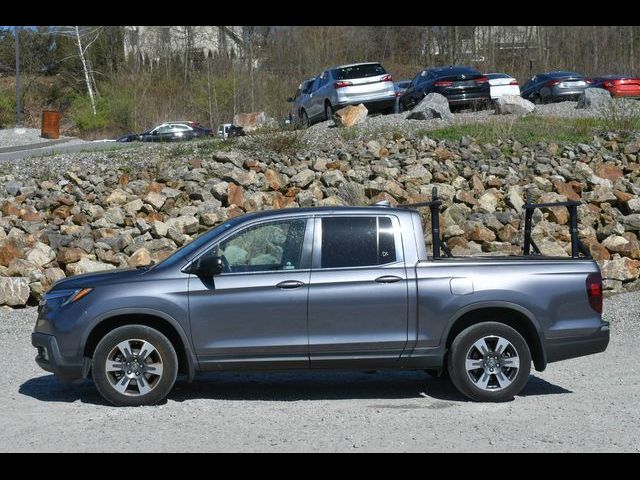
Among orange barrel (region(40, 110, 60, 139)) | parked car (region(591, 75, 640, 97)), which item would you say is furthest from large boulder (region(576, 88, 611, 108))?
orange barrel (region(40, 110, 60, 139))

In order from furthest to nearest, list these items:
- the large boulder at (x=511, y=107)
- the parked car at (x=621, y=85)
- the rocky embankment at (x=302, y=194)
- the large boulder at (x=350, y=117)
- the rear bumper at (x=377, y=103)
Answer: the parked car at (x=621, y=85)
the rear bumper at (x=377, y=103)
the large boulder at (x=511, y=107)
the large boulder at (x=350, y=117)
the rocky embankment at (x=302, y=194)

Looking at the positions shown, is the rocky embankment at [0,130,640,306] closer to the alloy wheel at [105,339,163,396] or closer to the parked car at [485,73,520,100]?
the alloy wheel at [105,339,163,396]

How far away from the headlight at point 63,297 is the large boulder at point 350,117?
16287mm

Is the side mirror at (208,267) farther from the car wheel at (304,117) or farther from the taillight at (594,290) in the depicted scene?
the car wheel at (304,117)

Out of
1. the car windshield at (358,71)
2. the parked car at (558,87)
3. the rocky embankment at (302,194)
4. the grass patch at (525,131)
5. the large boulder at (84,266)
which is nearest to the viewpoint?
the large boulder at (84,266)

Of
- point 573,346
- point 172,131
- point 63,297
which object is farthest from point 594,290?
point 172,131

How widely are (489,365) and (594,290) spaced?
Result: 115cm

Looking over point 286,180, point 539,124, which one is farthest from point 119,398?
point 539,124

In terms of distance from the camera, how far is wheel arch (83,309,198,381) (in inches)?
324

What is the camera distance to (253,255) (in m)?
8.52

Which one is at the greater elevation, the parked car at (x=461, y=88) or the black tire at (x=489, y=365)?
the parked car at (x=461, y=88)

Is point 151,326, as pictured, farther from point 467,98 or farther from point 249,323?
point 467,98

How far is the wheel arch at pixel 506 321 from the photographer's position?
838cm

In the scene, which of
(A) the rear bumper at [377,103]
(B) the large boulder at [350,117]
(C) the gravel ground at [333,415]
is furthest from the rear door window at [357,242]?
(A) the rear bumper at [377,103]
